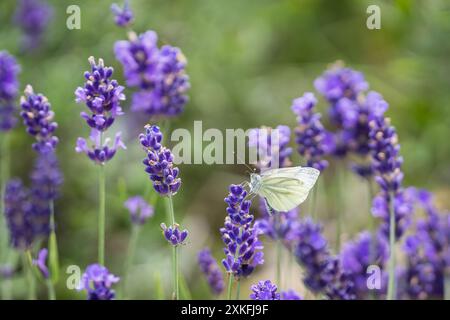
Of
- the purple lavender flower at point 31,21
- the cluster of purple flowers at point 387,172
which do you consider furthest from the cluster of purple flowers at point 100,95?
the purple lavender flower at point 31,21

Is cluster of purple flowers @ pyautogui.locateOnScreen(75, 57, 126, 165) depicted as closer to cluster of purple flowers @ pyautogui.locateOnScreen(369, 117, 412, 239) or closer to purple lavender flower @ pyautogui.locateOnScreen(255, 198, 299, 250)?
purple lavender flower @ pyautogui.locateOnScreen(255, 198, 299, 250)

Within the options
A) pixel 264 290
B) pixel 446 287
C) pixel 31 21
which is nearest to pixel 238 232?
pixel 264 290

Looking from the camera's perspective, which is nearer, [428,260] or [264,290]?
[264,290]

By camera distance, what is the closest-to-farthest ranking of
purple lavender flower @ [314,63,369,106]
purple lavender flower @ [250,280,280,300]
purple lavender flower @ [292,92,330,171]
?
purple lavender flower @ [250,280,280,300] < purple lavender flower @ [292,92,330,171] < purple lavender flower @ [314,63,369,106]

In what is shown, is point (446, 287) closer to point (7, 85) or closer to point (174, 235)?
point (174, 235)

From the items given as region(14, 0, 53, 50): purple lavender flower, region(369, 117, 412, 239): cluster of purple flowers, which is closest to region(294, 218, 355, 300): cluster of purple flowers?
region(369, 117, 412, 239): cluster of purple flowers

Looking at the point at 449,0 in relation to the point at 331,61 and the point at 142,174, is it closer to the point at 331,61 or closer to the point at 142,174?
the point at 331,61
